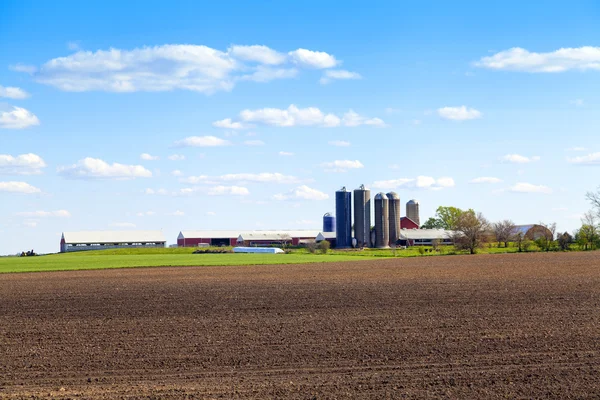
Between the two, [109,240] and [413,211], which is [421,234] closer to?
[413,211]

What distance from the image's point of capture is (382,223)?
125250mm

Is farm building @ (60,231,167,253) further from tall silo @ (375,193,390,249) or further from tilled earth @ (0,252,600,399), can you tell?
tilled earth @ (0,252,600,399)

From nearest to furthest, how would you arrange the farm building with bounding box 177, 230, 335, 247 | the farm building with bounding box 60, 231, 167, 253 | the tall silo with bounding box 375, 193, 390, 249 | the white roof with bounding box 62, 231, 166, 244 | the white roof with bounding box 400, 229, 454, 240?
the tall silo with bounding box 375, 193, 390, 249, the farm building with bounding box 60, 231, 167, 253, the white roof with bounding box 400, 229, 454, 240, the white roof with bounding box 62, 231, 166, 244, the farm building with bounding box 177, 230, 335, 247

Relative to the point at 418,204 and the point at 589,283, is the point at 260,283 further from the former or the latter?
the point at 418,204

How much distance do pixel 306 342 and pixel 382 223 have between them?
4193 inches

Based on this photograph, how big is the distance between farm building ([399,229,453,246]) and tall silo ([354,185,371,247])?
814 cm

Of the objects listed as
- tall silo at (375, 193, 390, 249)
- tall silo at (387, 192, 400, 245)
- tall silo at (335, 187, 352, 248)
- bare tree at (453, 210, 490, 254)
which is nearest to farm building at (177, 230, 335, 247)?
tall silo at (335, 187, 352, 248)

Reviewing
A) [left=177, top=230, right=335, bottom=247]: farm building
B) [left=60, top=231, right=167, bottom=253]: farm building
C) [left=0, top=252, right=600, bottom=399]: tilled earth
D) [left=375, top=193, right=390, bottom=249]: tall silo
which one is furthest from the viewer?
[left=177, top=230, right=335, bottom=247]: farm building

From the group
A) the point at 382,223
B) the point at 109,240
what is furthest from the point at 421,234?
the point at 109,240

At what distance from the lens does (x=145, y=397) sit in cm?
1412

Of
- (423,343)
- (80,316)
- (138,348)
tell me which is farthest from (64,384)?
(80,316)

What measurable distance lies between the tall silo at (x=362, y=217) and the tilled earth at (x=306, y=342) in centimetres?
9152

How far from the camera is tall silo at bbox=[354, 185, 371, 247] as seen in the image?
415 feet

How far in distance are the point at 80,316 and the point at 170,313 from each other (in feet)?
10.3
